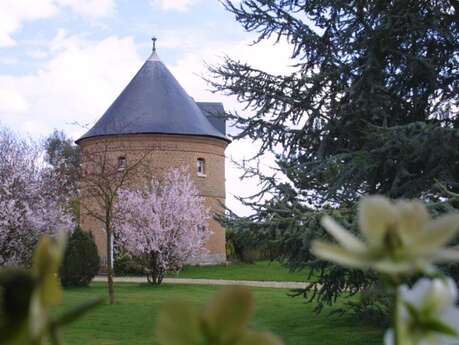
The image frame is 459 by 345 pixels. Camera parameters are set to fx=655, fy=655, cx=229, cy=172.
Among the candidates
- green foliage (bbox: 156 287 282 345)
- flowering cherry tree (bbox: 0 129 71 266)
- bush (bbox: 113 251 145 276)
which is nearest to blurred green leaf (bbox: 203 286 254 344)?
green foliage (bbox: 156 287 282 345)

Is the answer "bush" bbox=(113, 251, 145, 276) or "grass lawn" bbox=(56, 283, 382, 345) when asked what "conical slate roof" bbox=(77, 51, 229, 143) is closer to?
"bush" bbox=(113, 251, 145, 276)

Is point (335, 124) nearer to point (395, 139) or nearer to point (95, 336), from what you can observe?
point (395, 139)

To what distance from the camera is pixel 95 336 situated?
923 centimetres

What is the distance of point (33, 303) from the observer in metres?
0.31

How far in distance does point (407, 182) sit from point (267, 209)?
182 cm

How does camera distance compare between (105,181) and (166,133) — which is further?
(166,133)

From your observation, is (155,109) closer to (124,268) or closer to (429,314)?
(124,268)

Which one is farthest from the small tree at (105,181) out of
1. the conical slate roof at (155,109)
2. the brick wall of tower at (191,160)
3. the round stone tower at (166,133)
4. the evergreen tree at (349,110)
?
the conical slate roof at (155,109)

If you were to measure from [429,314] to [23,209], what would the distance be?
55.6ft

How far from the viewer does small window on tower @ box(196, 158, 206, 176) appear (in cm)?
2613

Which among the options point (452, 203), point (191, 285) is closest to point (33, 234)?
point (191, 285)

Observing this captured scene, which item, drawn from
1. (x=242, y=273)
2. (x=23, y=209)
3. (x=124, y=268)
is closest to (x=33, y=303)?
(x=23, y=209)

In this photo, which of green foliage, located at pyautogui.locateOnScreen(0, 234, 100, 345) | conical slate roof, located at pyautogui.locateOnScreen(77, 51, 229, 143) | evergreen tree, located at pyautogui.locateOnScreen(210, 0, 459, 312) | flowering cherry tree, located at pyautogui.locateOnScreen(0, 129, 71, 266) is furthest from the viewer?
conical slate roof, located at pyautogui.locateOnScreen(77, 51, 229, 143)

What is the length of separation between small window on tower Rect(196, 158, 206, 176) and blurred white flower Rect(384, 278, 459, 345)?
25647mm
